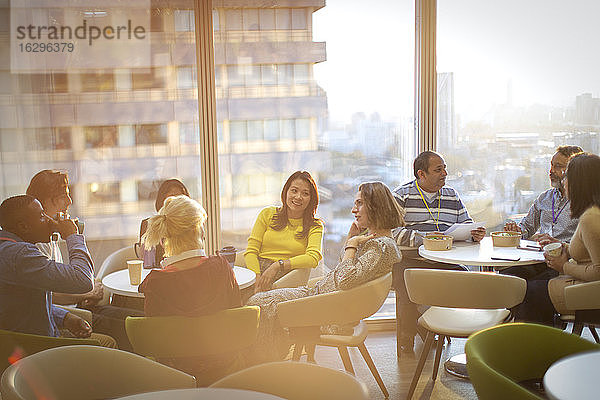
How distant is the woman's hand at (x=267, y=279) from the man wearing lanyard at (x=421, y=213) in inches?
38.6

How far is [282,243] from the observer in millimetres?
4672

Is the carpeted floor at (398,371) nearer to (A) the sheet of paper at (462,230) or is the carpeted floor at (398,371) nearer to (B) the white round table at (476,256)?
(B) the white round table at (476,256)

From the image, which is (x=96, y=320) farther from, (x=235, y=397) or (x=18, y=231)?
(x=235, y=397)

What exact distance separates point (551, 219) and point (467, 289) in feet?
6.02

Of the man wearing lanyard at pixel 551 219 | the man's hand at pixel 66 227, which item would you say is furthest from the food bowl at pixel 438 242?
the man's hand at pixel 66 227

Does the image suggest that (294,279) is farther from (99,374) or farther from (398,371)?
(99,374)

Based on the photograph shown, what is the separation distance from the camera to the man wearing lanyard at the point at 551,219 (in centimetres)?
475

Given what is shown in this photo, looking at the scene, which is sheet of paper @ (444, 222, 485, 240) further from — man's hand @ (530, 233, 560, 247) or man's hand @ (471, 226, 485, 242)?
man's hand @ (530, 233, 560, 247)

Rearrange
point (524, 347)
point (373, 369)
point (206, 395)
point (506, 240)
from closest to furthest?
point (206, 395) → point (524, 347) → point (373, 369) → point (506, 240)

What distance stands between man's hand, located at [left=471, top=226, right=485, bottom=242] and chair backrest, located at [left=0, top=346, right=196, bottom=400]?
2771 mm

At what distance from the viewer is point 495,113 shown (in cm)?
546

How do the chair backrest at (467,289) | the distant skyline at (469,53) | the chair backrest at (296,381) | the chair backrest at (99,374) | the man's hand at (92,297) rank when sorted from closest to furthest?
the chair backrest at (296,381) < the chair backrest at (99,374) < the chair backrest at (467,289) < the man's hand at (92,297) < the distant skyline at (469,53)

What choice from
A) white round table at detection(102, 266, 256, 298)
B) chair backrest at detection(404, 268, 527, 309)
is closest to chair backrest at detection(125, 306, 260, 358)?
white round table at detection(102, 266, 256, 298)

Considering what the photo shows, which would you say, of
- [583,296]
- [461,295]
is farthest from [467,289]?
[583,296]
